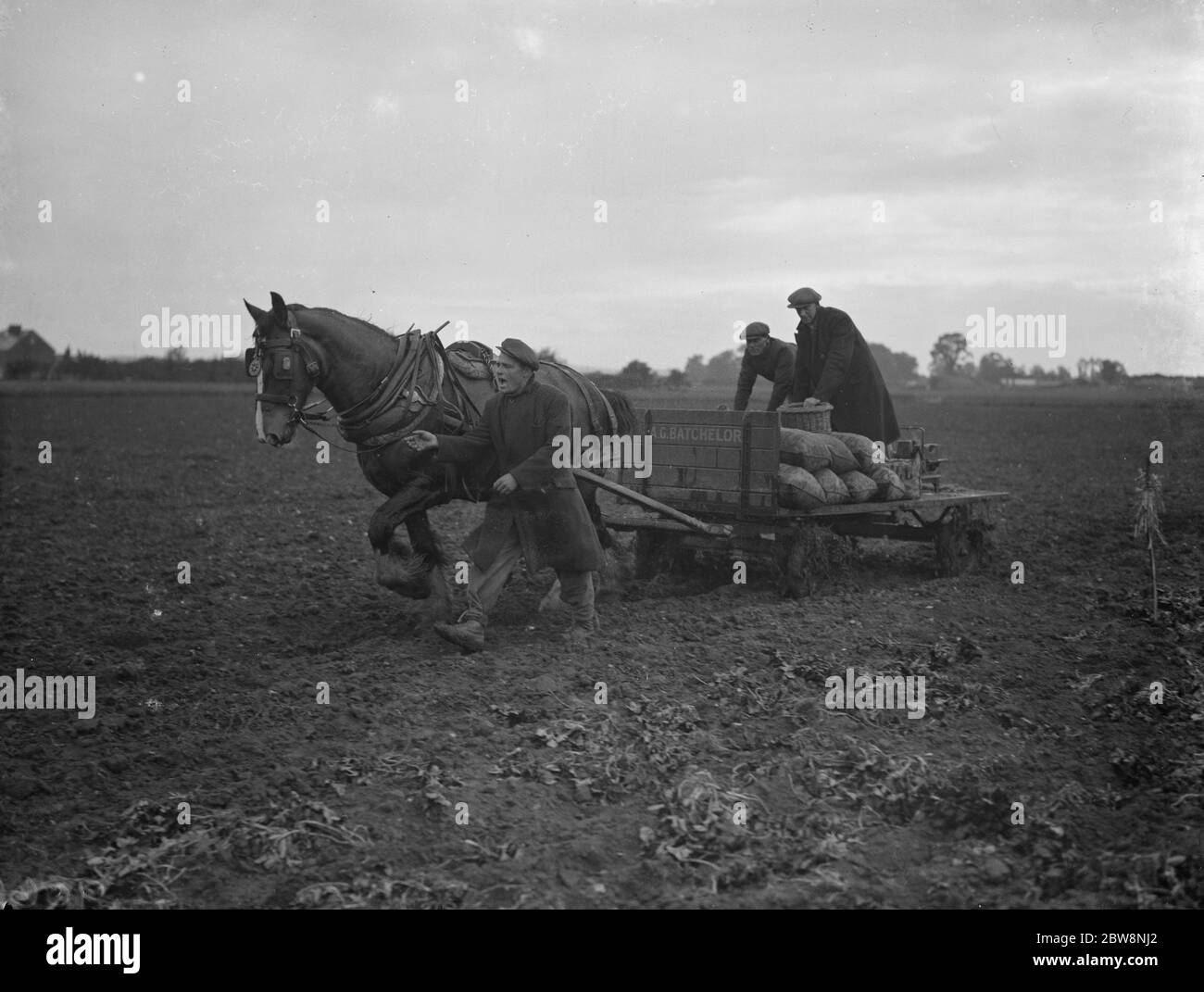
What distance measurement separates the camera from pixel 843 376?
9.07m

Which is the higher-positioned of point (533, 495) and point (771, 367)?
point (771, 367)

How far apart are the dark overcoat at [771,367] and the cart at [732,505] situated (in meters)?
1.21

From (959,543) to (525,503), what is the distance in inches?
160

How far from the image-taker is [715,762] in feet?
16.1

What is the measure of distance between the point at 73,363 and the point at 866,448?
49.2 meters

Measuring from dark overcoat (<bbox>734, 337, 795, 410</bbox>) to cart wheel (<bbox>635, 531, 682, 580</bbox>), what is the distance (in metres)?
1.43

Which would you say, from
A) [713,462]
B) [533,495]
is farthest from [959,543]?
[533,495]

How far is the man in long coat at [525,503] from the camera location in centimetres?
664

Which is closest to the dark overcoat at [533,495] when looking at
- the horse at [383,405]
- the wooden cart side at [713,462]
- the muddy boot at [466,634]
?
the horse at [383,405]

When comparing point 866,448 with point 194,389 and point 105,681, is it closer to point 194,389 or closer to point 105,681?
point 105,681

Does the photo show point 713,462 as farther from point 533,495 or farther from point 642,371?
point 642,371

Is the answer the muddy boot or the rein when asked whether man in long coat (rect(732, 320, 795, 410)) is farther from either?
the muddy boot

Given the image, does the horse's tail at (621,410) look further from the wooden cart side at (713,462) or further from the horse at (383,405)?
the horse at (383,405)

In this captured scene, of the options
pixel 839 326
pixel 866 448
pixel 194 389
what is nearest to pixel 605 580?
pixel 866 448
